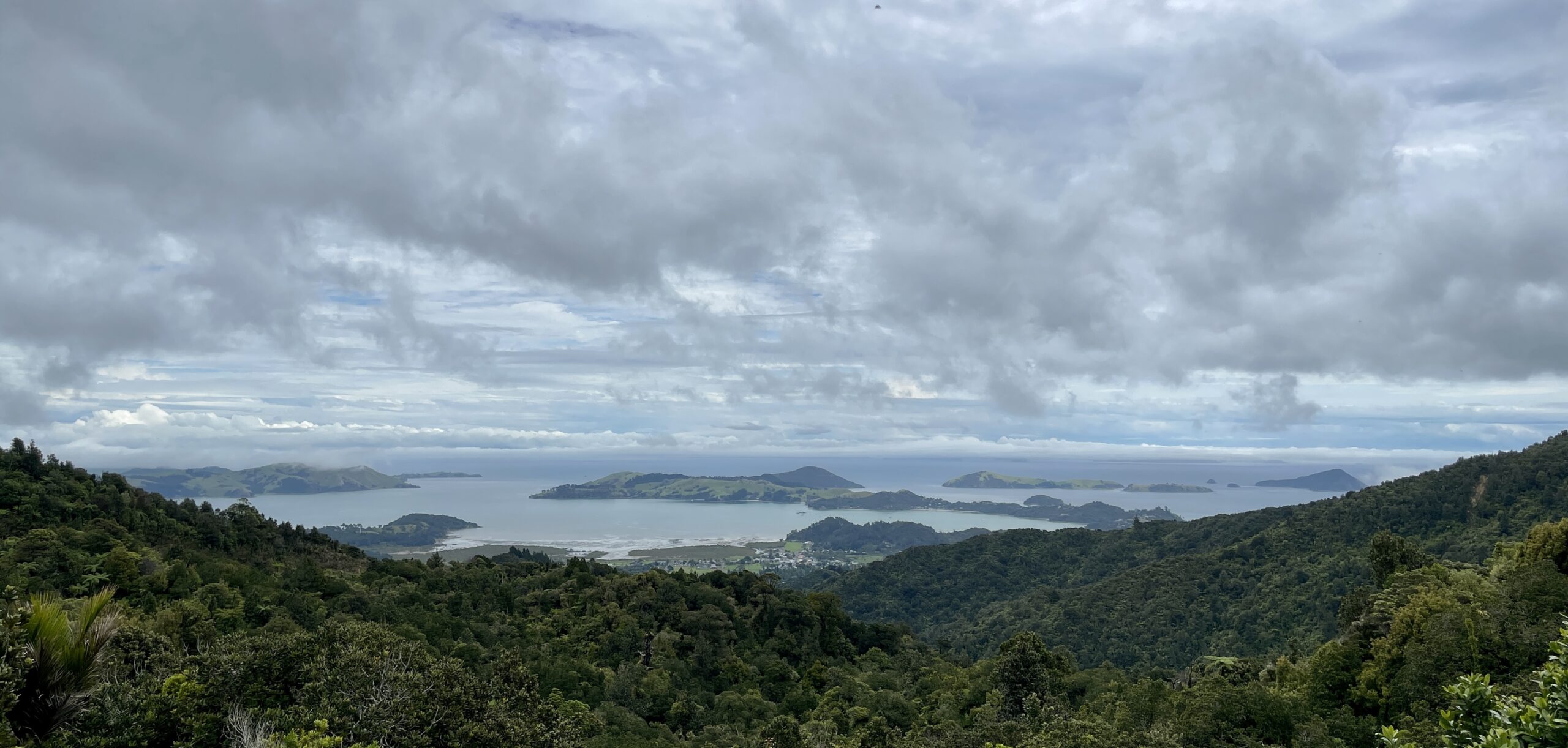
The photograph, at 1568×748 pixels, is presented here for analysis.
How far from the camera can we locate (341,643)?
1405cm

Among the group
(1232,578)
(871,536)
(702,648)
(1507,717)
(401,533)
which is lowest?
(871,536)

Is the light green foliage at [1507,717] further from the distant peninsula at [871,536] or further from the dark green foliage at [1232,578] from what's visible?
the distant peninsula at [871,536]

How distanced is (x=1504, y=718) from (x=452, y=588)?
157 ft

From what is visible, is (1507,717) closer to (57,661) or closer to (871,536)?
(57,661)

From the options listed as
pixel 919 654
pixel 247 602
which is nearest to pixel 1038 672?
pixel 919 654

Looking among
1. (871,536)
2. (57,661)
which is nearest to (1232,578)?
(57,661)

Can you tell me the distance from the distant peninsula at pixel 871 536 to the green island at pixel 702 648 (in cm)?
9576

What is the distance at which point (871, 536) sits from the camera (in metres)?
182

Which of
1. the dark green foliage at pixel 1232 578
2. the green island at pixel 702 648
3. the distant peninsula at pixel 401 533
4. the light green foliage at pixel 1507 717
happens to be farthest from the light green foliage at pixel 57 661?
the distant peninsula at pixel 401 533

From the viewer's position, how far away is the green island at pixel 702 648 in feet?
37.4

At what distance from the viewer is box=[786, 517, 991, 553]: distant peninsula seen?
174 m

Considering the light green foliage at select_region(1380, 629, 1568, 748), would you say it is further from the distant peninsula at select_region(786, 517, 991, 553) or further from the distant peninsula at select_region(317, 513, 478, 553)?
the distant peninsula at select_region(786, 517, 991, 553)

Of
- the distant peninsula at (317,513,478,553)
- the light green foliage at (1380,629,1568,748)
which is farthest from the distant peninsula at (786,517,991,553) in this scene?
the light green foliage at (1380,629,1568,748)

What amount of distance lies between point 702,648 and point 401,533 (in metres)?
138
